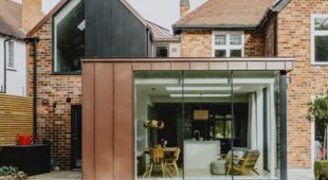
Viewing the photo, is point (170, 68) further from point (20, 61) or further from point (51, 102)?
point (20, 61)

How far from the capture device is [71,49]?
2316 centimetres

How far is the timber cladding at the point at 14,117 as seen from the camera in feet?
67.5

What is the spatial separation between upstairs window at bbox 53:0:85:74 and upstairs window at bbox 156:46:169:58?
7.15 meters

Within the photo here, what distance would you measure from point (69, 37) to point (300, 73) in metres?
8.48

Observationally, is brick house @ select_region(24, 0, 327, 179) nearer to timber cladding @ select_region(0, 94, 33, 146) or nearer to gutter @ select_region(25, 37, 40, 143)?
gutter @ select_region(25, 37, 40, 143)

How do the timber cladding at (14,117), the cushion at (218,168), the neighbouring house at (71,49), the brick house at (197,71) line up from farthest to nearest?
1. the neighbouring house at (71,49)
2. the timber cladding at (14,117)
3. the cushion at (218,168)
4. the brick house at (197,71)

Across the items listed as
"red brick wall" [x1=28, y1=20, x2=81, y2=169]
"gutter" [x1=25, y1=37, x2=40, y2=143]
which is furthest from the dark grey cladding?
"gutter" [x1=25, y1=37, x2=40, y2=143]

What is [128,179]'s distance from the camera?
16859 millimetres

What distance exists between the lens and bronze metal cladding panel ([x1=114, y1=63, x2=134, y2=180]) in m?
17.0

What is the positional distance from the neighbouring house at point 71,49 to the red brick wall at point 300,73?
5304 mm

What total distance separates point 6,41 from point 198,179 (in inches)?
786

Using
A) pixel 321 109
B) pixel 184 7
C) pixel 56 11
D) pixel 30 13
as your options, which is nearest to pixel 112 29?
pixel 56 11

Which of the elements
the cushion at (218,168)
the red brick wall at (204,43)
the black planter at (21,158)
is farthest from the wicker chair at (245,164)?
the red brick wall at (204,43)

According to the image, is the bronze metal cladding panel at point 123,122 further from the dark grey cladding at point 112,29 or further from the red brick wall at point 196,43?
the red brick wall at point 196,43
